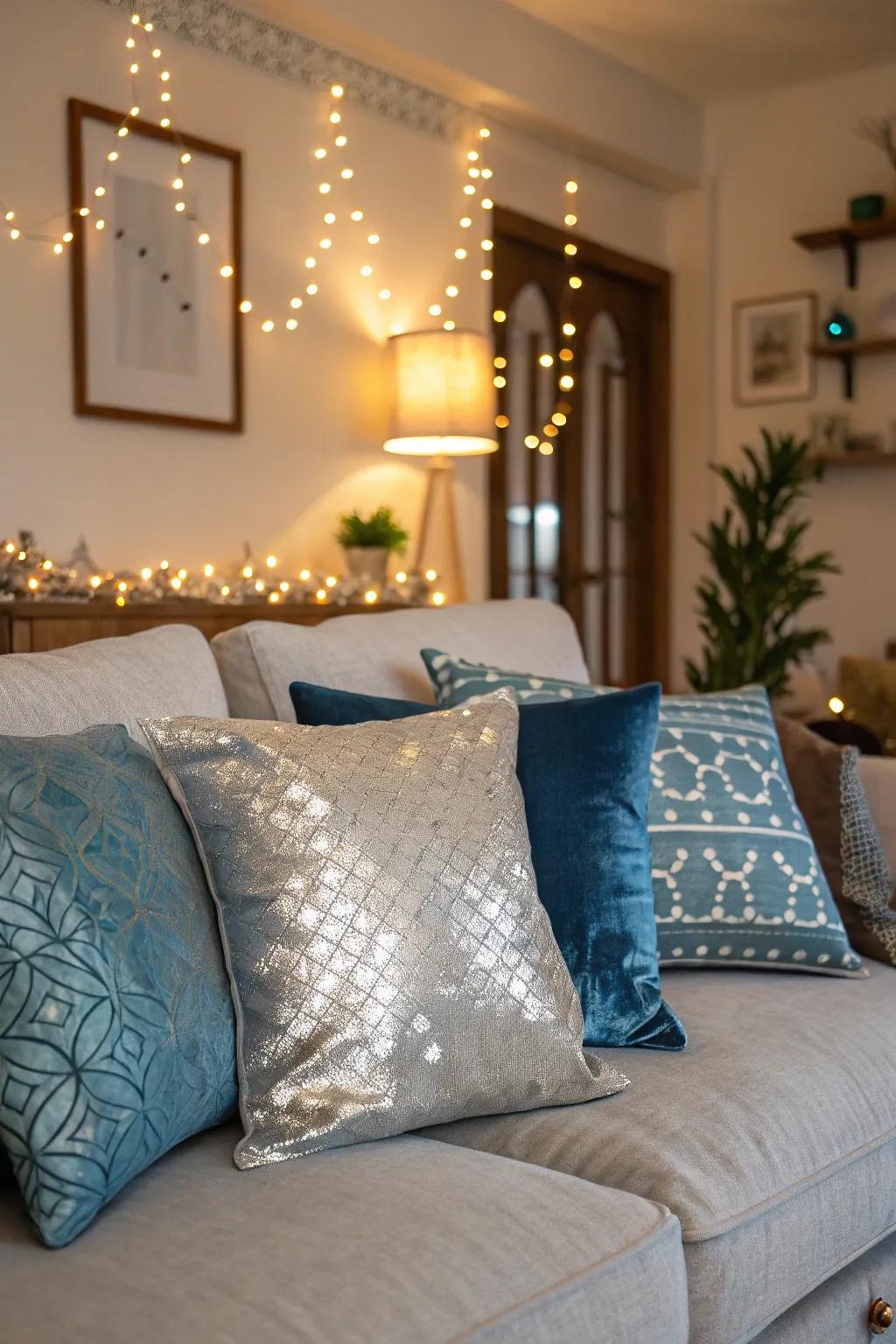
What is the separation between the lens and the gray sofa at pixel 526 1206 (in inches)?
40.3

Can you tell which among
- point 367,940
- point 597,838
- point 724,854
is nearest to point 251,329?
point 724,854

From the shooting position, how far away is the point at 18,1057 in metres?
A: 1.11

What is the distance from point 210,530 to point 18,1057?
2658 millimetres

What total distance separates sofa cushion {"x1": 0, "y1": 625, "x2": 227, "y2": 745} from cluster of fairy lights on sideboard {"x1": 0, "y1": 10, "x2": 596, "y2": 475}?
1836 millimetres

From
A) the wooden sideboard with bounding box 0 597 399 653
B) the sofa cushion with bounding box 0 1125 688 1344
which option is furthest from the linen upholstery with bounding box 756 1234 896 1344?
the wooden sideboard with bounding box 0 597 399 653

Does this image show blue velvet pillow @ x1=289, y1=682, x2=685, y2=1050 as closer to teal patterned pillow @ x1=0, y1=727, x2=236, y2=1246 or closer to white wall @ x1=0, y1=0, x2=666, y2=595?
teal patterned pillow @ x1=0, y1=727, x2=236, y2=1246

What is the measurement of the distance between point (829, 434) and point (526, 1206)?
4.26 meters

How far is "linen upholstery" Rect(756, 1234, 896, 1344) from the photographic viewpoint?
1.46m

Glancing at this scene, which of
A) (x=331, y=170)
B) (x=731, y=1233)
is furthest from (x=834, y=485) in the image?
(x=731, y=1233)

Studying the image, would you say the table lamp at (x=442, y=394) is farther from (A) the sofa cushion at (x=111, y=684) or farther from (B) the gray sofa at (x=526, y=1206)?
(A) the sofa cushion at (x=111, y=684)

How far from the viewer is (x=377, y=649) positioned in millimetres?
2059

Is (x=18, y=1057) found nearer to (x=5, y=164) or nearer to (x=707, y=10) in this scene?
(x=5, y=164)

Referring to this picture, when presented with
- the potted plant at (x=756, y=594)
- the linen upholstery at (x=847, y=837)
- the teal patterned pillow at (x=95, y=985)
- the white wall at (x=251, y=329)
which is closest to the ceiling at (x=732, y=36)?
the white wall at (x=251, y=329)

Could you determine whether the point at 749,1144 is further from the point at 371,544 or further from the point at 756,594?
the point at 756,594
